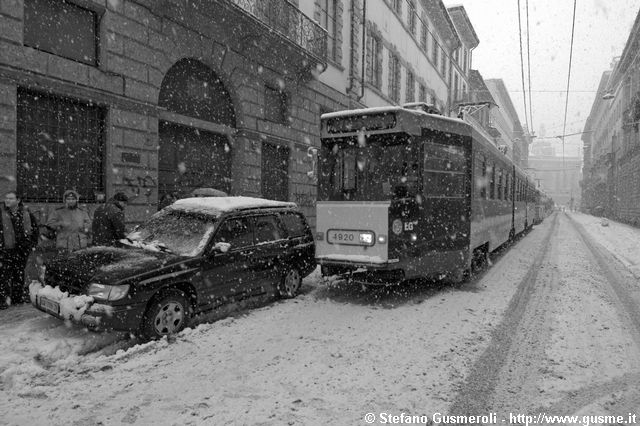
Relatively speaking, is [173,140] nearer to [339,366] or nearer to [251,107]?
[251,107]

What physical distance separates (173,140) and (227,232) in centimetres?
575

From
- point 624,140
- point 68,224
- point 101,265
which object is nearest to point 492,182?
point 101,265

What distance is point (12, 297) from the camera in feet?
21.8

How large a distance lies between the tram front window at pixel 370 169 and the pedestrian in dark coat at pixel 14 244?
4631 millimetres

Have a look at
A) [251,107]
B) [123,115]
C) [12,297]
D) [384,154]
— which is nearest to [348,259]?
[384,154]

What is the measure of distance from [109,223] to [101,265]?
2061 mm

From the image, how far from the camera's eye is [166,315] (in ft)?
17.3

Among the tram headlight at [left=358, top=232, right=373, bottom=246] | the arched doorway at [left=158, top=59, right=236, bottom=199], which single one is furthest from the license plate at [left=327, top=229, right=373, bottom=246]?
the arched doorway at [left=158, top=59, right=236, bottom=199]

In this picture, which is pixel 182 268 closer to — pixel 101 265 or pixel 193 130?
pixel 101 265

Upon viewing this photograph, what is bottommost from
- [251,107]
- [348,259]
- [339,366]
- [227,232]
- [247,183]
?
[339,366]

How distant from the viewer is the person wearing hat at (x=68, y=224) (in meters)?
7.14

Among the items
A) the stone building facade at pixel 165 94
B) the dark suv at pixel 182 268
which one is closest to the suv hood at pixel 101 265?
the dark suv at pixel 182 268

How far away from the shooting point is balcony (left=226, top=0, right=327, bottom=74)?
11648 mm

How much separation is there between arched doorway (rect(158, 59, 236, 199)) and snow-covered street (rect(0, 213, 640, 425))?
5.33m
